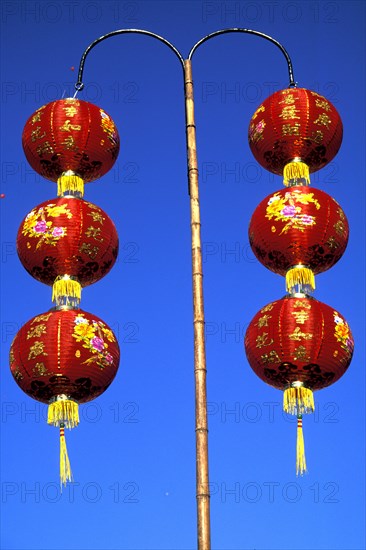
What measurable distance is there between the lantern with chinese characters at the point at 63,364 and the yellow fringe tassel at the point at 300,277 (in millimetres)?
1502

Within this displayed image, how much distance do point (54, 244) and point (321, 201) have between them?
2137 mm

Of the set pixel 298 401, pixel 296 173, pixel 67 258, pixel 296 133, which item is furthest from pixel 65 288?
pixel 296 133

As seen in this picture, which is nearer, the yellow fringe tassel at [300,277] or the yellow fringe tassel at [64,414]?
the yellow fringe tassel at [64,414]

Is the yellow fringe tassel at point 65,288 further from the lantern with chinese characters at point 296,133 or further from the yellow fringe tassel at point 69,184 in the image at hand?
the lantern with chinese characters at point 296,133

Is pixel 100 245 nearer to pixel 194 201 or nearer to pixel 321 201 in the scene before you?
pixel 194 201

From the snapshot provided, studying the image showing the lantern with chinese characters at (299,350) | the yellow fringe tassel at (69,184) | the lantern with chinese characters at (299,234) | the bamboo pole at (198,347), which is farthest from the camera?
the yellow fringe tassel at (69,184)

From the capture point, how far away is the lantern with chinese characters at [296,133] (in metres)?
8.82

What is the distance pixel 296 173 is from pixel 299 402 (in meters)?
2.01

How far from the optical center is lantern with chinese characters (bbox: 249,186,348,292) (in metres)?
8.27

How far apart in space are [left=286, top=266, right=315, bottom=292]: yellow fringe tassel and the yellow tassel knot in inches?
75.6

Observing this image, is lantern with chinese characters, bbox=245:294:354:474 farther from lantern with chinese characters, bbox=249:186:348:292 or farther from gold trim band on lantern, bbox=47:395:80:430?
gold trim band on lantern, bbox=47:395:80:430

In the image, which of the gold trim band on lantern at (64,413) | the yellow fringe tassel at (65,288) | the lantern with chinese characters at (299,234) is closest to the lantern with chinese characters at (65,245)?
the yellow fringe tassel at (65,288)

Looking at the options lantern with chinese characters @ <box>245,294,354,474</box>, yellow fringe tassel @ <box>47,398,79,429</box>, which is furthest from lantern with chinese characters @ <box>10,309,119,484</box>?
lantern with chinese characters @ <box>245,294,354,474</box>

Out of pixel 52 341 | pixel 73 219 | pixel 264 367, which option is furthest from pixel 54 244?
pixel 264 367
